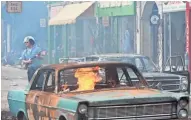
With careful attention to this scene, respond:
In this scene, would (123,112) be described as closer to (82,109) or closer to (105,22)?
(82,109)

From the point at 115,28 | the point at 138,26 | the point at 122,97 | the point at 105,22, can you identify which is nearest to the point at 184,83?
the point at 122,97

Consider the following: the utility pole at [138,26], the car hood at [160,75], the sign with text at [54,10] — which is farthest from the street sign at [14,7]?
the utility pole at [138,26]

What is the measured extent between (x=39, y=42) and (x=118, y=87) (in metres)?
7.02

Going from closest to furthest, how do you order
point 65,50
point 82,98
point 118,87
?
point 82,98
point 118,87
point 65,50

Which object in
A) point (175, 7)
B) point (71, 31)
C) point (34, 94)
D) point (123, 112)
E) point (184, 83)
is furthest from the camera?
point (175, 7)

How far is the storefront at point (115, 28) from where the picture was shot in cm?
1691

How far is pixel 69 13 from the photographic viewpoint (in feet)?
57.1

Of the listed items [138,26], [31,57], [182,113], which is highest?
[138,26]

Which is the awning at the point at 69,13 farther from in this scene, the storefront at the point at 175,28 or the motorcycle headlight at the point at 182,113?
the motorcycle headlight at the point at 182,113

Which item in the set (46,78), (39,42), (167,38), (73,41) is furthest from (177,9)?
(46,78)

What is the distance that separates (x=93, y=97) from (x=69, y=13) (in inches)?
388

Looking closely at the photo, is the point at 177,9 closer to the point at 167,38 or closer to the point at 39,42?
the point at 167,38

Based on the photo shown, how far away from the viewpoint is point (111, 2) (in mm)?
17531

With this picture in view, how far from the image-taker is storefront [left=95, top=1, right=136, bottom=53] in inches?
666
